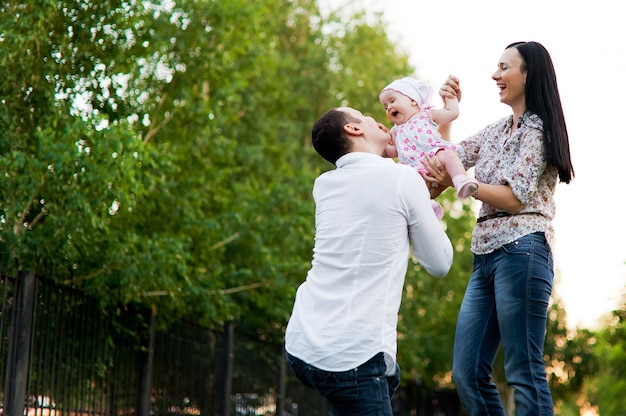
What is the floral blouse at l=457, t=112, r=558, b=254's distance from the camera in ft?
13.3

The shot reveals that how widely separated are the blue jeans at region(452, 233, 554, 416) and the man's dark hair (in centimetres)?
104

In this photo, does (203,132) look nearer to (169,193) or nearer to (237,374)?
(169,193)

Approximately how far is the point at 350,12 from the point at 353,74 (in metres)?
2.34

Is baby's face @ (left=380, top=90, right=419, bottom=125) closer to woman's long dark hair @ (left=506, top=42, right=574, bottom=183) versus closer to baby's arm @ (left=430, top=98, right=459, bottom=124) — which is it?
baby's arm @ (left=430, top=98, right=459, bottom=124)

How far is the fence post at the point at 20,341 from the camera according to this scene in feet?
25.2

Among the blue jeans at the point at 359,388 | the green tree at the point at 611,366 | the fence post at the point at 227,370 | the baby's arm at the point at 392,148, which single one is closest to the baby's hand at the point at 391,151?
the baby's arm at the point at 392,148

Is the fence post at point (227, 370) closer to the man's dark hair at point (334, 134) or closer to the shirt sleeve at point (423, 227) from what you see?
the man's dark hair at point (334, 134)

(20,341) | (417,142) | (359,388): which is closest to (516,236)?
(417,142)

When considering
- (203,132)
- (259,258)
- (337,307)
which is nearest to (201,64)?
(203,132)

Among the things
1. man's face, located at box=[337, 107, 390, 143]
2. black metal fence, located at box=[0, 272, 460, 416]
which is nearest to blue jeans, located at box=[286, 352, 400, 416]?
man's face, located at box=[337, 107, 390, 143]

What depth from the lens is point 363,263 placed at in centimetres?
331

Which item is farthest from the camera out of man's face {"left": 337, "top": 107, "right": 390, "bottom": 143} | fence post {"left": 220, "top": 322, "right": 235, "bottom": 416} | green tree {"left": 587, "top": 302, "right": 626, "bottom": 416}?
green tree {"left": 587, "top": 302, "right": 626, "bottom": 416}

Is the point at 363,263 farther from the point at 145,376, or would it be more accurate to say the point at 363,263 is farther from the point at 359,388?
the point at 145,376

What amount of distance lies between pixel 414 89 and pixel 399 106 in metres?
0.14
